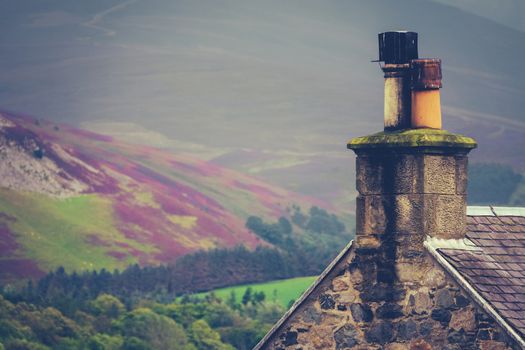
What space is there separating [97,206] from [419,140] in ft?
288

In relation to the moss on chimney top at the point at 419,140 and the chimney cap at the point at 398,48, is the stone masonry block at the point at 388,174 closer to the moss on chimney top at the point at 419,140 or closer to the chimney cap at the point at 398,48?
the moss on chimney top at the point at 419,140

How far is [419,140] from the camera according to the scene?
17.7m

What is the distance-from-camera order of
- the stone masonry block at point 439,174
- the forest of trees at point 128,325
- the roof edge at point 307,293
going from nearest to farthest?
the stone masonry block at point 439,174, the roof edge at point 307,293, the forest of trees at point 128,325

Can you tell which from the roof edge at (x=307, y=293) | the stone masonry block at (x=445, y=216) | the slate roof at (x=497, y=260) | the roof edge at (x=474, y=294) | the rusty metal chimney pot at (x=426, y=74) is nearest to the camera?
the roof edge at (x=474, y=294)

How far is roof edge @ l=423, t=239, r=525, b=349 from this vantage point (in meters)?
16.2

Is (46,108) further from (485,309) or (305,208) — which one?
(485,309)

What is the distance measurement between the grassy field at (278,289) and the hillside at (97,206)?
10499mm

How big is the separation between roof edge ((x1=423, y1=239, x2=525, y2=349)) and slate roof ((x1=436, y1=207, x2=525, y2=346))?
0.05 metres

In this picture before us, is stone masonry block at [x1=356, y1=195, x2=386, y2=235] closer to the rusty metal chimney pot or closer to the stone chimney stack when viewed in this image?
the stone chimney stack

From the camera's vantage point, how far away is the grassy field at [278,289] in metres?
81.1

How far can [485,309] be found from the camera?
16594mm

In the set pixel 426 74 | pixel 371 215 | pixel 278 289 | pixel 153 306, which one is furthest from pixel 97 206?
pixel 371 215

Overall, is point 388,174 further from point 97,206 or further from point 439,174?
point 97,206

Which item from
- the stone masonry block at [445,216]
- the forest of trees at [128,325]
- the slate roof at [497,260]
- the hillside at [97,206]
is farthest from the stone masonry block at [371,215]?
the hillside at [97,206]
